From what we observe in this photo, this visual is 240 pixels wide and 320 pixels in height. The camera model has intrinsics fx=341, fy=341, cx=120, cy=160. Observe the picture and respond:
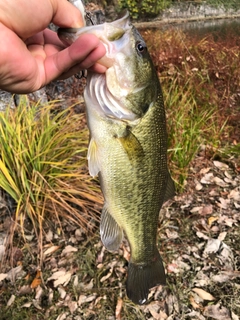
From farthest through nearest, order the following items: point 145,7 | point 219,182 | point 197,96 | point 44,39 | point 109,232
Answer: point 145,7 < point 197,96 < point 219,182 < point 44,39 < point 109,232

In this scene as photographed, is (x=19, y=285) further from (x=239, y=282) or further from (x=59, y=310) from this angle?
(x=239, y=282)

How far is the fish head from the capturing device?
1444 mm

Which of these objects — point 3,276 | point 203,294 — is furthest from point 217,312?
point 3,276

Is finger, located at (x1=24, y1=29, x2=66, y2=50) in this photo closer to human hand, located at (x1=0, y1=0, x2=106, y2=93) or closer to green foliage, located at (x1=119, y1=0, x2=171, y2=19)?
human hand, located at (x1=0, y1=0, x2=106, y2=93)

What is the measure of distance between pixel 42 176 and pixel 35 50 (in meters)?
1.66

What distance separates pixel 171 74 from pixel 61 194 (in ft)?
11.7

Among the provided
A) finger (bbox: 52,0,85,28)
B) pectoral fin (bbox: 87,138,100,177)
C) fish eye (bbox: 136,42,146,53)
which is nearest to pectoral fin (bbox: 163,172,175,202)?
pectoral fin (bbox: 87,138,100,177)

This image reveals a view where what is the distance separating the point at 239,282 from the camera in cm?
305

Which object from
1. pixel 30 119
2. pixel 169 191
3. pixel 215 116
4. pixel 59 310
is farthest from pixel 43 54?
pixel 215 116

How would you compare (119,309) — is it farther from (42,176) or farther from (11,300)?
(42,176)

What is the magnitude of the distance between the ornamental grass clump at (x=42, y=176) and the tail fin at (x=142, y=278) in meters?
1.42

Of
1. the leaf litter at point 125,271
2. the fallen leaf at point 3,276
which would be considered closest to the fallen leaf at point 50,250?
the leaf litter at point 125,271

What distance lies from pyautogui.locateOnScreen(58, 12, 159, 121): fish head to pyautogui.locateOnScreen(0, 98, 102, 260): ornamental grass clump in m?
1.83

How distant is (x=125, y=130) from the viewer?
1.56 meters
